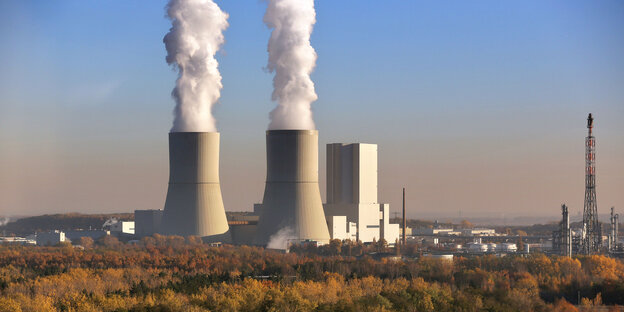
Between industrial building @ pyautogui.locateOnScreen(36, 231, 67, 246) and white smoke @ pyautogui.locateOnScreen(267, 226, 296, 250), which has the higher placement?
white smoke @ pyautogui.locateOnScreen(267, 226, 296, 250)

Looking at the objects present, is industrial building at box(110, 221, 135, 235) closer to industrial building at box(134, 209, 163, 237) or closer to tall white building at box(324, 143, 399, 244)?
industrial building at box(134, 209, 163, 237)

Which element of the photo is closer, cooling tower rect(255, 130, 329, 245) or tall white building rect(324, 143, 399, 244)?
cooling tower rect(255, 130, 329, 245)

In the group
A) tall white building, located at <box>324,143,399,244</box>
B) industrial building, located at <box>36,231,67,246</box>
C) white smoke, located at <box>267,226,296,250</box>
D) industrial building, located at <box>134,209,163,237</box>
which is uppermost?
tall white building, located at <box>324,143,399,244</box>

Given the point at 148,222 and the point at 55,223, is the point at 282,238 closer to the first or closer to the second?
the point at 148,222

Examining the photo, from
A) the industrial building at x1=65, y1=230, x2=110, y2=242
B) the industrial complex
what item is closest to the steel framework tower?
the industrial complex

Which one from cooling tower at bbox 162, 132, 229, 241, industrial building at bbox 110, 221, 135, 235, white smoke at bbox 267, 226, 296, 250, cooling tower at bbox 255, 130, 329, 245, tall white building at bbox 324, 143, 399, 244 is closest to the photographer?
cooling tower at bbox 255, 130, 329, 245

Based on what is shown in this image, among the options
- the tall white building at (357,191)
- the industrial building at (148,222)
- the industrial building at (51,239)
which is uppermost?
the tall white building at (357,191)

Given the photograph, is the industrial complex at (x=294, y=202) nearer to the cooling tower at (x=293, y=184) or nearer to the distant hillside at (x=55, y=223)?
the cooling tower at (x=293, y=184)

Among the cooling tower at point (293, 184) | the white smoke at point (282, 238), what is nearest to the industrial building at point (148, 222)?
the white smoke at point (282, 238)
